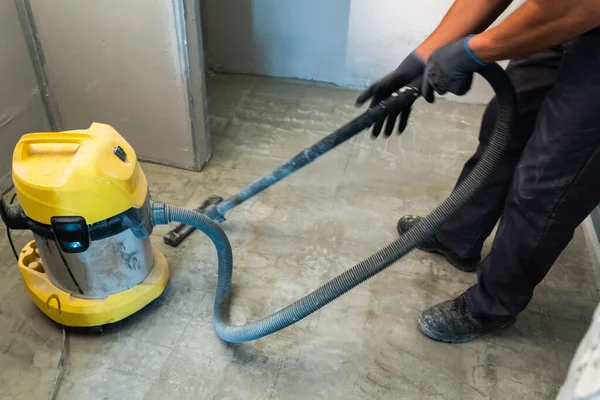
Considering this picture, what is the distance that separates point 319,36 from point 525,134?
1.45 m

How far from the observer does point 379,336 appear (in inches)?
55.4

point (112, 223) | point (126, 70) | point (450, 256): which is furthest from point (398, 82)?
point (126, 70)

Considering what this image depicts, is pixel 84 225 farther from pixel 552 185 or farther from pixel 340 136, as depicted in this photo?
pixel 552 185

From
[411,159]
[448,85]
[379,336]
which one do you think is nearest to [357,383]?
[379,336]

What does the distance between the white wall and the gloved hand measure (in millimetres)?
1413

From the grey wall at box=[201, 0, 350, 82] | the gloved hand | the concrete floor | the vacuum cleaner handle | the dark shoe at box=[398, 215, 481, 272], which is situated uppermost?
the gloved hand

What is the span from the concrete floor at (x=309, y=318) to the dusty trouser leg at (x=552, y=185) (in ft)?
0.70

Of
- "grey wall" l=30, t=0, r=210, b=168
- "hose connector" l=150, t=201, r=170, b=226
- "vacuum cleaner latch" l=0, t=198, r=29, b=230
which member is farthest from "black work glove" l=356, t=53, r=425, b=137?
"vacuum cleaner latch" l=0, t=198, r=29, b=230

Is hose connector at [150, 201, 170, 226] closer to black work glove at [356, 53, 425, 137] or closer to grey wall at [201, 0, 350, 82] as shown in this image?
black work glove at [356, 53, 425, 137]

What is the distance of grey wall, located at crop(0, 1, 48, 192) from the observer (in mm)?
1676

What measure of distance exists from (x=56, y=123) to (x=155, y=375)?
1.19 meters

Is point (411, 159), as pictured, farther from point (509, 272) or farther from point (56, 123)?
point (56, 123)

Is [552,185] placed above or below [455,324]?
above

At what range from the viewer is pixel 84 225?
1118 millimetres
